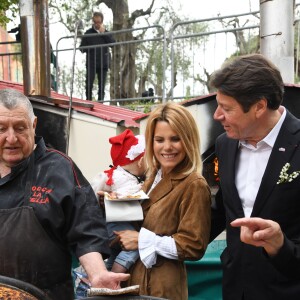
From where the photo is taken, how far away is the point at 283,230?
213cm

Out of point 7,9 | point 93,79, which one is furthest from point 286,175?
point 7,9

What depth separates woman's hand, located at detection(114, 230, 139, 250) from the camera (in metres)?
2.57

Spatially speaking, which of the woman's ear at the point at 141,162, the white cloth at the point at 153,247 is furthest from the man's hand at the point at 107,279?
the woman's ear at the point at 141,162

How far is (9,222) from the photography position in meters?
2.14

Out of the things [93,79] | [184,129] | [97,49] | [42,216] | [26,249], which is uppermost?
[97,49]

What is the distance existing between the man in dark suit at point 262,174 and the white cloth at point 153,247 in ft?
1.13

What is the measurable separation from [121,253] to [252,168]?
86 centimetres

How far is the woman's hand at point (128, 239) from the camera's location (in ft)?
8.45

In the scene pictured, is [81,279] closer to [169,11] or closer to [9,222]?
[9,222]

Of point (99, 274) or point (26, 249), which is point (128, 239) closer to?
point (99, 274)

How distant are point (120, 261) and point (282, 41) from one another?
94.3 inches

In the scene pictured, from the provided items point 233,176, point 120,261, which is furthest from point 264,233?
point 120,261

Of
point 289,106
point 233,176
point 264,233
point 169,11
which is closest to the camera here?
point 264,233

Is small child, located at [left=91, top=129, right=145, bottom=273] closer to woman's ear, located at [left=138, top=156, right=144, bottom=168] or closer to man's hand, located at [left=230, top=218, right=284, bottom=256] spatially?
woman's ear, located at [left=138, top=156, right=144, bottom=168]
